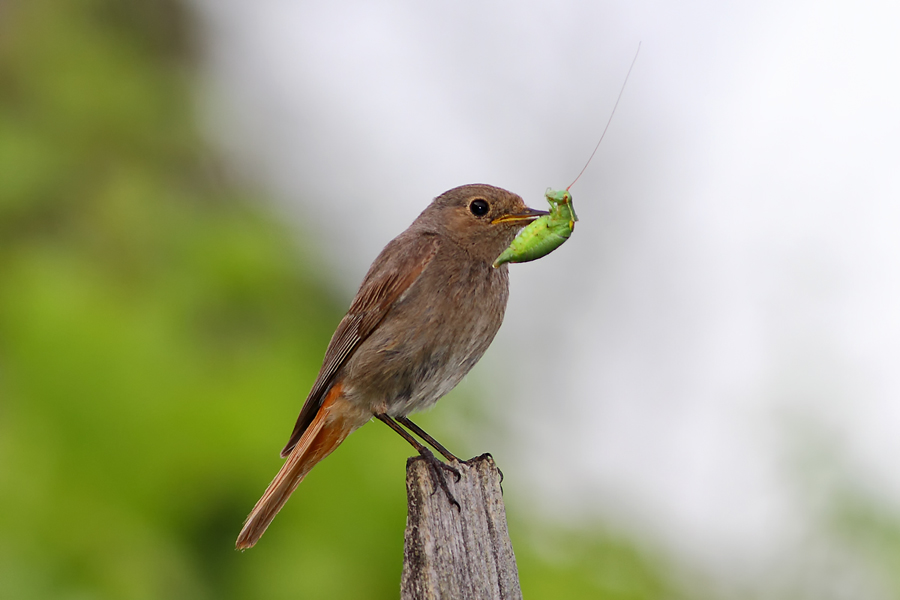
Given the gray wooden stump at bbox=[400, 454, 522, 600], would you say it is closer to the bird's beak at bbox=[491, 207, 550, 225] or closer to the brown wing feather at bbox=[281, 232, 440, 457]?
the brown wing feather at bbox=[281, 232, 440, 457]

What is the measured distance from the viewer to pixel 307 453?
3.73 m

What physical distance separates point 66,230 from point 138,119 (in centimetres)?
148

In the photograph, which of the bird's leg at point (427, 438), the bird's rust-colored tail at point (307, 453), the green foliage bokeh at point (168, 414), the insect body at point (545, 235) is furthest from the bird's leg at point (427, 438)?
the insect body at point (545, 235)

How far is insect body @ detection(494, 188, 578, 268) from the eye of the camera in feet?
11.1

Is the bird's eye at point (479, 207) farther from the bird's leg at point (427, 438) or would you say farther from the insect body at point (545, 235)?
the bird's leg at point (427, 438)

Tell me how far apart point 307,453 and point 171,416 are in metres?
1.00

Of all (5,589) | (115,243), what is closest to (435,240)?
(5,589)

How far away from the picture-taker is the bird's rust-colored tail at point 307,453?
3.40 metres

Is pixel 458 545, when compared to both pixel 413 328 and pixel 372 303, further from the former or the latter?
pixel 372 303

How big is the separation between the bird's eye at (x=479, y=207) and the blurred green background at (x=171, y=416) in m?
1.31

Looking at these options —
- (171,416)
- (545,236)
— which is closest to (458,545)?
(545,236)

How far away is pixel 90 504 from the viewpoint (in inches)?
164

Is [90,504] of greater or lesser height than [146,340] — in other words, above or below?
below

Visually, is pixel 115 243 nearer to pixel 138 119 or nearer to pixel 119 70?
pixel 138 119
